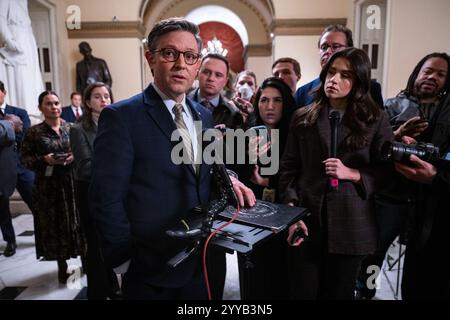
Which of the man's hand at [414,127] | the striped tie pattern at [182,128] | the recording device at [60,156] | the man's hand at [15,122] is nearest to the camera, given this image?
the striped tie pattern at [182,128]

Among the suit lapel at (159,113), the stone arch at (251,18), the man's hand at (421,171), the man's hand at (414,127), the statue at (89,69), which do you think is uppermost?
the stone arch at (251,18)

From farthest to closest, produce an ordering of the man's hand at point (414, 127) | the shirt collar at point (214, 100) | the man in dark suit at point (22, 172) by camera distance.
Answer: the man in dark suit at point (22, 172) < the shirt collar at point (214, 100) < the man's hand at point (414, 127)

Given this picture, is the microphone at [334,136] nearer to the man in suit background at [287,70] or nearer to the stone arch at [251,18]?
the man in suit background at [287,70]

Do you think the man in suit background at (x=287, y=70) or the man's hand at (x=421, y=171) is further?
the man in suit background at (x=287, y=70)

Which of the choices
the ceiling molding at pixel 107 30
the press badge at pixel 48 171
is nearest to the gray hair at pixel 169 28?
the press badge at pixel 48 171

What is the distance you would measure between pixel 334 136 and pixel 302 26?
20.6 feet

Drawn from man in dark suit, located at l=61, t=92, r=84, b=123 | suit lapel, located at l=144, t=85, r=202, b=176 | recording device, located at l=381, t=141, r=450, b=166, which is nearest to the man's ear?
suit lapel, located at l=144, t=85, r=202, b=176

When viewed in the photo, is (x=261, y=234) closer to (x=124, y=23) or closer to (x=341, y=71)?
(x=341, y=71)

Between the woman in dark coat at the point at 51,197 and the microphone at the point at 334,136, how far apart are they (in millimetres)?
1980

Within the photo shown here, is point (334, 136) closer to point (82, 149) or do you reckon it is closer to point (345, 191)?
point (345, 191)

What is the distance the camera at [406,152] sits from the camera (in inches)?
49.8
